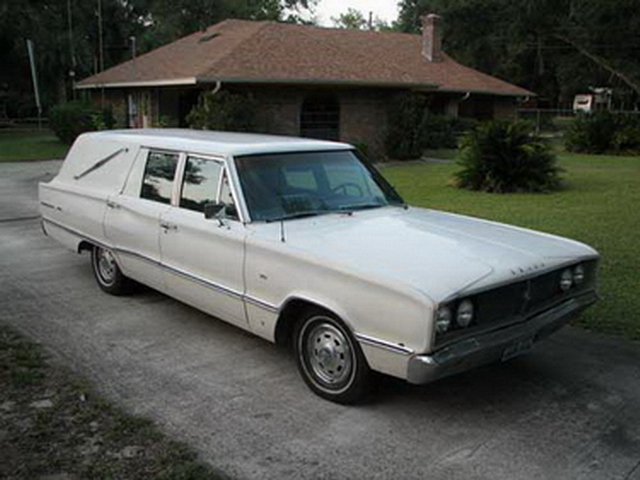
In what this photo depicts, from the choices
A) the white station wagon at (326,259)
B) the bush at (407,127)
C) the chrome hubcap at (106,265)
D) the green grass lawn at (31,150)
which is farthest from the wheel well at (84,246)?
the green grass lawn at (31,150)

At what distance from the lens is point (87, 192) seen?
22.0 feet

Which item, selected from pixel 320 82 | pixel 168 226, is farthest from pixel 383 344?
pixel 320 82

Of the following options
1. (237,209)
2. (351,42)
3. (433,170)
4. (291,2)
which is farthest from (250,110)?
(291,2)

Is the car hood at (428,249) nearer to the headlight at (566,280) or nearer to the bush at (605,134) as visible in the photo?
the headlight at (566,280)

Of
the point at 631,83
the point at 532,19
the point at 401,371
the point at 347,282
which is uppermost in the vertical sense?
the point at 532,19

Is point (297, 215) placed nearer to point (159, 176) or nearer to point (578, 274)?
point (159, 176)

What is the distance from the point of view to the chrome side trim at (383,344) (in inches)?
148

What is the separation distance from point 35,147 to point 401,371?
2692cm

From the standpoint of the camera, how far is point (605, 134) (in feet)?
83.0

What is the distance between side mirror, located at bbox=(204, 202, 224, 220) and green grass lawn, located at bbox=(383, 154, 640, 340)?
3450 millimetres

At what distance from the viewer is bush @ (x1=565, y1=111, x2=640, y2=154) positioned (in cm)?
2489

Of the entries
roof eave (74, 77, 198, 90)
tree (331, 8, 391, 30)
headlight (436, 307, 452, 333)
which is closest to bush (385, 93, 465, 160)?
roof eave (74, 77, 198, 90)

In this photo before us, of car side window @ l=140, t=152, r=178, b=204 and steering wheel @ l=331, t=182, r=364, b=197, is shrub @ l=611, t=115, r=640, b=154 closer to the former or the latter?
steering wheel @ l=331, t=182, r=364, b=197

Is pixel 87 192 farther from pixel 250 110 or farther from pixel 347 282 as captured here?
pixel 250 110
